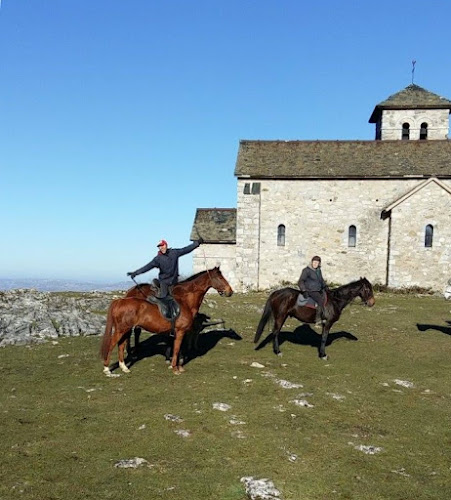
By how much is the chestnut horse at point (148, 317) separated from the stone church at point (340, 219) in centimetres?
2006

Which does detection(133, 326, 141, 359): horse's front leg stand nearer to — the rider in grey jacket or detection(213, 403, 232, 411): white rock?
detection(213, 403, 232, 411): white rock

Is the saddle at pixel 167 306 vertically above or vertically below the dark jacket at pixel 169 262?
below

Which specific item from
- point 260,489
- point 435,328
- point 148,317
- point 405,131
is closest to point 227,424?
point 260,489

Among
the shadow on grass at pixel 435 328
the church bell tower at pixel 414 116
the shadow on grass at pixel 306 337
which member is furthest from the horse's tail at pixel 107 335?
the church bell tower at pixel 414 116

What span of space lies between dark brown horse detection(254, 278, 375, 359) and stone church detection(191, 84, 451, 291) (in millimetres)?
18016

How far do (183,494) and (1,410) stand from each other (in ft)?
14.5

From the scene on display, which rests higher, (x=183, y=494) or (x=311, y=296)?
(x=311, y=296)

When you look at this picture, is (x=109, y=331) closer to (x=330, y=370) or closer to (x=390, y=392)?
(x=330, y=370)

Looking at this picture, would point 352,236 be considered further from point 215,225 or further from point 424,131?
point 424,131

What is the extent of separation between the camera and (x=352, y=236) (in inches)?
1204

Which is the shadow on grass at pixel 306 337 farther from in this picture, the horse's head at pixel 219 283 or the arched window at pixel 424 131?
the arched window at pixel 424 131

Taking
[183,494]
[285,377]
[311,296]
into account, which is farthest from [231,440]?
[311,296]

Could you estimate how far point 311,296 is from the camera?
468 inches

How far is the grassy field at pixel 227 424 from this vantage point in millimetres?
5555
